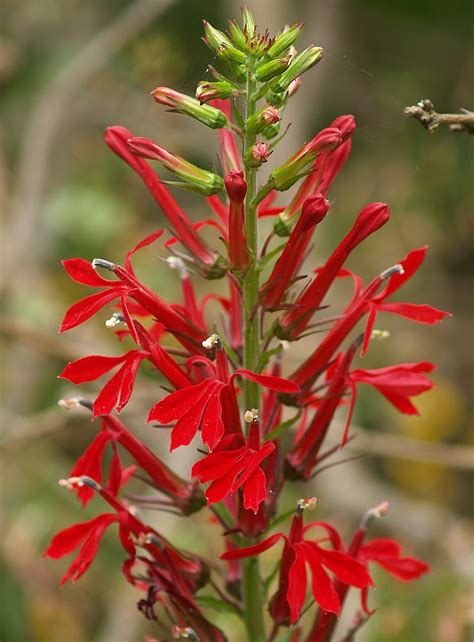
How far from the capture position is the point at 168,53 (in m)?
3.69

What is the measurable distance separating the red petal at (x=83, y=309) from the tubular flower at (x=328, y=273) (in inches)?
9.0

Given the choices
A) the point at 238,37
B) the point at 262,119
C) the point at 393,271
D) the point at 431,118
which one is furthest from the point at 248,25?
the point at 393,271

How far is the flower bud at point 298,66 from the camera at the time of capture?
41.3 inches

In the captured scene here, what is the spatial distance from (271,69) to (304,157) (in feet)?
0.35

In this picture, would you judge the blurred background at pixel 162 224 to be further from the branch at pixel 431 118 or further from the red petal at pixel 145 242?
the red petal at pixel 145 242

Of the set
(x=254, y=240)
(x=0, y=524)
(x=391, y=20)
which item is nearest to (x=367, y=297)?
(x=254, y=240)

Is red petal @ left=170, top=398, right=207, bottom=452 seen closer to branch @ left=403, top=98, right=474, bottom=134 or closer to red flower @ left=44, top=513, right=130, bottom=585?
red flower @ left=44, top=513, right=130, bottom=585

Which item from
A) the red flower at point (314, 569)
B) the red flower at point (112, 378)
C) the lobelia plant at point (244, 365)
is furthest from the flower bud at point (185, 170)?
the red flower at point (314, 569)

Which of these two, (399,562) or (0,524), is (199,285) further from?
(399,562)

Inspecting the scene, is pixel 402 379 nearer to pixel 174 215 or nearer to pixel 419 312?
pixel 419 312

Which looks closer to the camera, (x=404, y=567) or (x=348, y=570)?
(x=348, y=570)

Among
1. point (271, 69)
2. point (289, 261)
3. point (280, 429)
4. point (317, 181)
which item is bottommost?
point (280, 429)

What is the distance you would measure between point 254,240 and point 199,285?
350 centimetres

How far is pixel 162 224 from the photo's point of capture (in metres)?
5.10
